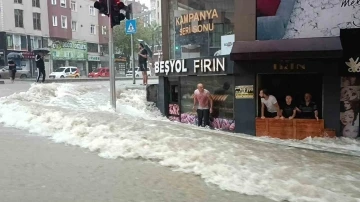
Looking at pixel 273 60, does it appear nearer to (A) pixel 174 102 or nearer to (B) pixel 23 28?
(A) pixel 174 102

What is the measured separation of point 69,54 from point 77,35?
3.34 m

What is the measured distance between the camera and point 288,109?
12.1 metres

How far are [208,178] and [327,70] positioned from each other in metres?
7.47

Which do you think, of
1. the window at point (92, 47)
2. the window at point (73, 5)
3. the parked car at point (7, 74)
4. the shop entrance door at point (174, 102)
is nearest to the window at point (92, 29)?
the window at point (92, 47)

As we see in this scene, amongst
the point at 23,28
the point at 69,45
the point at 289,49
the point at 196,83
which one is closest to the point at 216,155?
the point at 289,49

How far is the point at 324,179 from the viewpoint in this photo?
532cm

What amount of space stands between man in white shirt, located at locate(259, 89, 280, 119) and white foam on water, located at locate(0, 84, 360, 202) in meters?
1.59

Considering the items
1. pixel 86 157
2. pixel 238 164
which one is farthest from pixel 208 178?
pixel 86 157

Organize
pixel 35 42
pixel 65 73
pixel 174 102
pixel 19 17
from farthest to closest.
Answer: pixel 35 42
pixel 19 17
pixel 65 73
pixel 174 102

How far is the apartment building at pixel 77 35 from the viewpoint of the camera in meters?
48.1

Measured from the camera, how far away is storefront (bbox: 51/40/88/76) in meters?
48.1

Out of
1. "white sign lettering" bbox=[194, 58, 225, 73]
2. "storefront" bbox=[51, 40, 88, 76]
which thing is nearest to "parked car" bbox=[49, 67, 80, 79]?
"storefront" bbox=[51, 40, 88, 76]

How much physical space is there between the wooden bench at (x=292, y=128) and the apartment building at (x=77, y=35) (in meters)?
40.2

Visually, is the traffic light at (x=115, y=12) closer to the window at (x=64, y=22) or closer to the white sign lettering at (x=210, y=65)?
the white sign lettering at (x=210, y=65)
